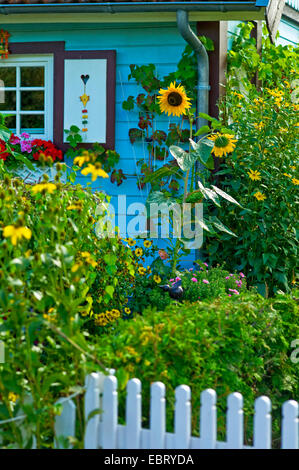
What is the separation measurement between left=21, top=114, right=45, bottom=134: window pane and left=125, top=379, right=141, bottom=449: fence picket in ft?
14.6

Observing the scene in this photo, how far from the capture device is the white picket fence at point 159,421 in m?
2.38

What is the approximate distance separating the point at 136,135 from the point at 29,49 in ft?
4.54

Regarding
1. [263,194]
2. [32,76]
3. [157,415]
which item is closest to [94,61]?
[32,76]

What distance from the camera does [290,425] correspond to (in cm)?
236

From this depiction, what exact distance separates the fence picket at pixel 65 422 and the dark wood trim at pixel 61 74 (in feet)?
12.9

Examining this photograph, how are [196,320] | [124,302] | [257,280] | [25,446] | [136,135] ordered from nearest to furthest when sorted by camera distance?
[25,446] → [196,320] → [124,302] → [257,280] → [136,135]

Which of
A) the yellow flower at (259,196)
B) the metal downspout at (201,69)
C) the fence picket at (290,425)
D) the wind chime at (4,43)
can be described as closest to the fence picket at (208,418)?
the fence picket at (290,425)

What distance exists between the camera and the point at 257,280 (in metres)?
5.70

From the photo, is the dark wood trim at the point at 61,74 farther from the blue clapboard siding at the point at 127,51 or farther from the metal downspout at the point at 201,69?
the metal downspout at the point at 201,69

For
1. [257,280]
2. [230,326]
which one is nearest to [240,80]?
[257,280]

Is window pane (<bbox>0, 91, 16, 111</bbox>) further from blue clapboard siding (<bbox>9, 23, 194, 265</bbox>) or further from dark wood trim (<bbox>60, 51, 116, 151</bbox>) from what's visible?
dark wood trim (<bbox>60, 51, 116, 151</bbox>)

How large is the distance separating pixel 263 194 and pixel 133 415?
11.5 ft

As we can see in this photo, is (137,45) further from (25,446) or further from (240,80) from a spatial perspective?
(25,446)

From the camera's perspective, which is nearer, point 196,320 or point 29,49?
point 196,320
